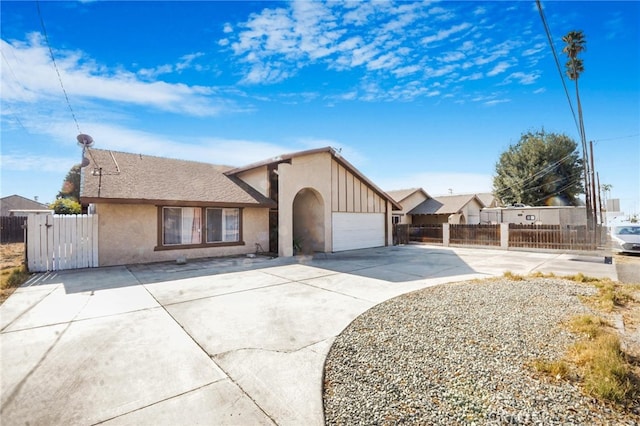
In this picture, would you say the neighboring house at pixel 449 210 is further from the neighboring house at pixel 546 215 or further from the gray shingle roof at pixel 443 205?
the neighboring house at pixel 546 215

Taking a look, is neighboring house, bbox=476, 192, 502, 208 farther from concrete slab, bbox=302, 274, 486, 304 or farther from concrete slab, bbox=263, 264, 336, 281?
concrete slab, bbox=263, 264, 336, 281

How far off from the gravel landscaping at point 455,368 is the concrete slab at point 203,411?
75 centimetres

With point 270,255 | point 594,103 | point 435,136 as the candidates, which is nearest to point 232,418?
point 270,255

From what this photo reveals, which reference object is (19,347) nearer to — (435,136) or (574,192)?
(435,136)

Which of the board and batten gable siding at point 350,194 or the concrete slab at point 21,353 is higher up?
the board and batten gable siding at point 350,194

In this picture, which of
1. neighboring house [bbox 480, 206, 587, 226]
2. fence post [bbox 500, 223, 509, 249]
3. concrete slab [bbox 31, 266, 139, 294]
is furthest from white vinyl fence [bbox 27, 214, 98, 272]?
neighboring house [bbox 480, 206, 587, 226]

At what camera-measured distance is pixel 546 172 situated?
31.7 meters

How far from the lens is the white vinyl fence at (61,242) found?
952 centimetres

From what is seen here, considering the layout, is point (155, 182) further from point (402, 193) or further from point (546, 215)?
point (546, 215)

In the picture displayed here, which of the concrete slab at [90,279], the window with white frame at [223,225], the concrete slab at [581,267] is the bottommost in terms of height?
the concrete slab at [581,267]

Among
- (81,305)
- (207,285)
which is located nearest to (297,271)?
(207,285)

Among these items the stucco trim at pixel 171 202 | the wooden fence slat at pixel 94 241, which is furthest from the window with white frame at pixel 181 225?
the wooden fence slat at pixel 94 241

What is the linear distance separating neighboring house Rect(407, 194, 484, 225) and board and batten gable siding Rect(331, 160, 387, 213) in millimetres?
10099

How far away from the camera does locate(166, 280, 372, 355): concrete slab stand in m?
4.31
